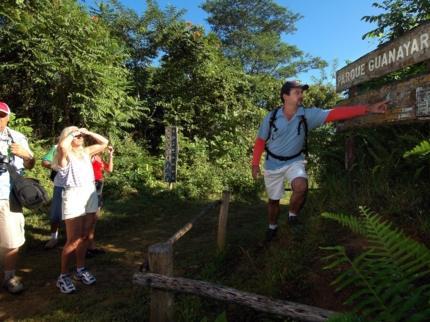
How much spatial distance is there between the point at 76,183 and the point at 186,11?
1109 centimetres

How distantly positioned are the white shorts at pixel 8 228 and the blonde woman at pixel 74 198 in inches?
19.2

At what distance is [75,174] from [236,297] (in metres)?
2.27

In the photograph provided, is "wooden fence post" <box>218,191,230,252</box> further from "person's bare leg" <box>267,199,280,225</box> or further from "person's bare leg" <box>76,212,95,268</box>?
"person's bare leg" <box>76,212,95,268</box>

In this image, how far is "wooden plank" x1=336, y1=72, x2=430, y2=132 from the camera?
101 inches

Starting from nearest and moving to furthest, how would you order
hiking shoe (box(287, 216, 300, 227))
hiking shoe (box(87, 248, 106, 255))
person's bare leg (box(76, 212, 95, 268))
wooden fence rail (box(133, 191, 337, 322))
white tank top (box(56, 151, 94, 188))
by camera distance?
wooden fence rail (box(133, 191, 337, 322)) → white tank top (box(56, 151, 94, 188)) → person's bare leg (box(76, 212, 95, 268)) → hiking shoe (box(287, 216, 300, 227)) → hiking shoe (box(87, 248, 106, 255))

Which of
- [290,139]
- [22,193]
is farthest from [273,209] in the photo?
[22,193]

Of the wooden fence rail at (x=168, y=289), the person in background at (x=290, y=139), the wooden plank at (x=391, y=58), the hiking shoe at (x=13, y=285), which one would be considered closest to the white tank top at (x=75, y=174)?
the hiking shoe at (x=13, y=285)

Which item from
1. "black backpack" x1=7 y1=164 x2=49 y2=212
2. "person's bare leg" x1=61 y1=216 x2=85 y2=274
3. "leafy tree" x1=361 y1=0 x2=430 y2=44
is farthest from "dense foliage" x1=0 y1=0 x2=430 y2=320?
"black backpack" x1=7 y1=164 x2=49 y2=212

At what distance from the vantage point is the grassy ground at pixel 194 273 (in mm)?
2650

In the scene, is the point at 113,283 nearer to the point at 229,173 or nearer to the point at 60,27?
the point at 229,173

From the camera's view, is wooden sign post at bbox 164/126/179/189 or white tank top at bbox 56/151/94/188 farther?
wooden sign post at bbox 164/126/179/189

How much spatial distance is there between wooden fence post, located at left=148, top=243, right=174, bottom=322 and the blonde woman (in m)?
1.44

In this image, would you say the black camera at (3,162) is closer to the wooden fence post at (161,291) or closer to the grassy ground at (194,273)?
the grassy ground at (194,273)

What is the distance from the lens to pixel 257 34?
20500mm
